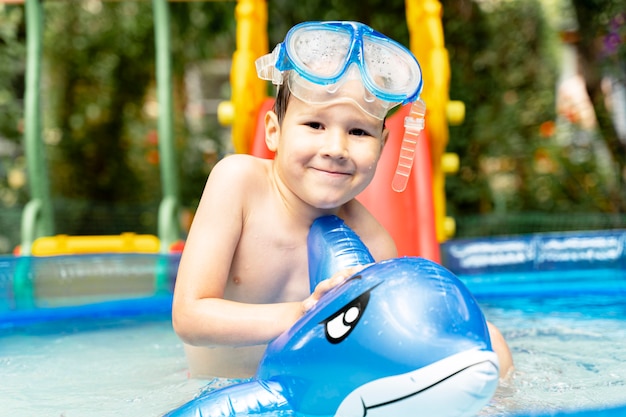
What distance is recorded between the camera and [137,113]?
8.55 metres

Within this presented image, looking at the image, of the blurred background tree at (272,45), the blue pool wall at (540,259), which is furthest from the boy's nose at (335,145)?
the blurred background tree at (272,45)

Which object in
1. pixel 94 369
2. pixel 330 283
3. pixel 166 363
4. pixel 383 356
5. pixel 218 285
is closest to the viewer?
pixel 383 356

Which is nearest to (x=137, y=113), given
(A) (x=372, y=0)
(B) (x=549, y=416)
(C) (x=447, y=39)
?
(A) (x=372, y=0)

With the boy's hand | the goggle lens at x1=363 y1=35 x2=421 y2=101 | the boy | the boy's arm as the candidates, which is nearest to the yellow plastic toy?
the boy

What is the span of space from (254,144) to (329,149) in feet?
6.91

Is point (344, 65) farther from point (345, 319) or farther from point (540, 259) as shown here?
point (540, 259)

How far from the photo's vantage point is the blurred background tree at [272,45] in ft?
23.8

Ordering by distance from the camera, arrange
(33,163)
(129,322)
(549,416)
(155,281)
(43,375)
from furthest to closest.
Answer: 1. (33,163)
2. (155,281)
3. (129,322)
4. (43,375)
5. (549,416)

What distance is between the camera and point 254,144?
4.02 metres

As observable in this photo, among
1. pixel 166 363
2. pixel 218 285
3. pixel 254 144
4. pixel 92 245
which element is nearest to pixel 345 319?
pixel 218 285

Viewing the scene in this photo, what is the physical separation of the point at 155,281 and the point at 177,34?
14.5ft

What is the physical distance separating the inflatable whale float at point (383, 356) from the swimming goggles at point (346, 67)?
51 centimetres

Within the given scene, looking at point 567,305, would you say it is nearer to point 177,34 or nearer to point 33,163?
point 33,163

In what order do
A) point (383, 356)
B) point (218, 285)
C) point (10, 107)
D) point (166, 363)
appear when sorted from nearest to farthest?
1. point (383, 356)
2. point (218, 285)
3. point (166, 363)
4. point (10, 107)
